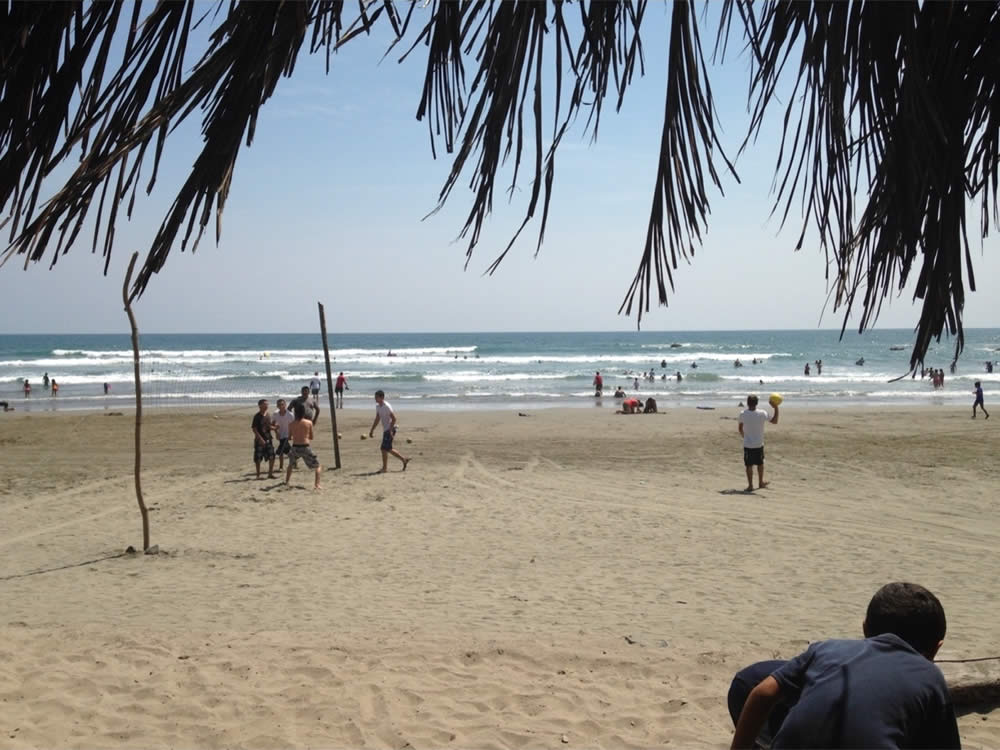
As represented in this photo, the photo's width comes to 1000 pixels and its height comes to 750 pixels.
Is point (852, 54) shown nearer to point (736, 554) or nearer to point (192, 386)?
point (736, 554)

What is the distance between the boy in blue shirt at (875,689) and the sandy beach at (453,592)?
2414mm

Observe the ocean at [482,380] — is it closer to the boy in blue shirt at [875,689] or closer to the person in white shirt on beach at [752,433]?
the person in white shirt on beach at [752,433]

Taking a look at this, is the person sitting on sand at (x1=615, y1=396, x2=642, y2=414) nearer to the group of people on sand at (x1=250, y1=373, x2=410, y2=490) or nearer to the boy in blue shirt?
the group of people on sand at (x1=250, y1=373, x2=410, y2=490)

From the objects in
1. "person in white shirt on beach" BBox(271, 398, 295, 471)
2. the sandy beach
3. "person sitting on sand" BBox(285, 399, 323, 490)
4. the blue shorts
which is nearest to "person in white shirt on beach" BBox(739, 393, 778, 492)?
the sandy beach

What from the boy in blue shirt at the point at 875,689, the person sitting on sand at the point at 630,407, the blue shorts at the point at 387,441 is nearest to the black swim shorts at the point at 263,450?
the blue shorts at the point at 387,441

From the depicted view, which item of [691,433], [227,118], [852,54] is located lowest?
[691,433]

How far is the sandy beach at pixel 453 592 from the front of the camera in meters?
4.69

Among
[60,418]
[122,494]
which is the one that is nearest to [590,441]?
[122,494]

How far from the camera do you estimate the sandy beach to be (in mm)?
4691

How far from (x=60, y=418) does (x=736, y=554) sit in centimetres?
2328

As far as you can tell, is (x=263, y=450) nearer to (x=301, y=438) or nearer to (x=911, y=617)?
(x=301, y=438)

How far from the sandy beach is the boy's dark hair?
7.98 feet

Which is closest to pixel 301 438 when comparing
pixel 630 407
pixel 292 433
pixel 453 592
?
pixel 292 433

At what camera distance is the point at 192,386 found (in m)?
41.0
